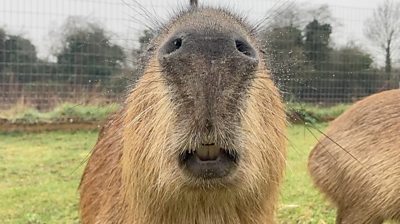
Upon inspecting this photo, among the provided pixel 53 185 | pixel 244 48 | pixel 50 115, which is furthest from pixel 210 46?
pixel 50 115

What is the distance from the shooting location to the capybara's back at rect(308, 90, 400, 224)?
456 cm

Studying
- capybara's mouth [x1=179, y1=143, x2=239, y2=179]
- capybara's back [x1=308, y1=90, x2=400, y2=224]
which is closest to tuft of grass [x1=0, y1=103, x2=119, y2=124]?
capybara's back [x1=308, y1=90, x2=400, y2=224]

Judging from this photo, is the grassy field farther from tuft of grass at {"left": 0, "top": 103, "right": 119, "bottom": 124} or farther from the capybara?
the capybara

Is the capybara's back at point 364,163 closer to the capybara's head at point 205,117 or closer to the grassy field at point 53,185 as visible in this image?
the grassy field at point 53,185

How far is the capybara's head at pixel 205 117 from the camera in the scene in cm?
161

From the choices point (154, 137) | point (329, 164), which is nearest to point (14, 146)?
point (329, 164)

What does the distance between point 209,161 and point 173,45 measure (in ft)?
1.09

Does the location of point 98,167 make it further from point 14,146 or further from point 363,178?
point 14,146

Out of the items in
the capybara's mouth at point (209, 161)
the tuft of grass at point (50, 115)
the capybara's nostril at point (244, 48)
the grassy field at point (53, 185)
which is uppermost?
the capybara's nostril at point (244, 48)

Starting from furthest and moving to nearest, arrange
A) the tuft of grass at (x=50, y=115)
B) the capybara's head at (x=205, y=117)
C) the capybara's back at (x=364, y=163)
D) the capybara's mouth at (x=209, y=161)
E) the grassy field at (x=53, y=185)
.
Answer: the tuft of grass at (x=50, y=115), the grassy field at (x=53, y=185), the capybara's back at (x=364, y=163), the capybara's mouth at (x=209, y=161), the capybara's head at (x=205, y=117)

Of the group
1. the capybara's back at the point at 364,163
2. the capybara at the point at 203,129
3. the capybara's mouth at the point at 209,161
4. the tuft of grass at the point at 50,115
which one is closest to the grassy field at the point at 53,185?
the capybara's back at the point at 364,163

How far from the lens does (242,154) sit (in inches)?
69.9

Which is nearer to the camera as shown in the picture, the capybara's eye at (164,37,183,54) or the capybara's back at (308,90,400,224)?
the capybara's eye at (164,37,183,54)

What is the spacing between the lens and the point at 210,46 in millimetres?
1632
